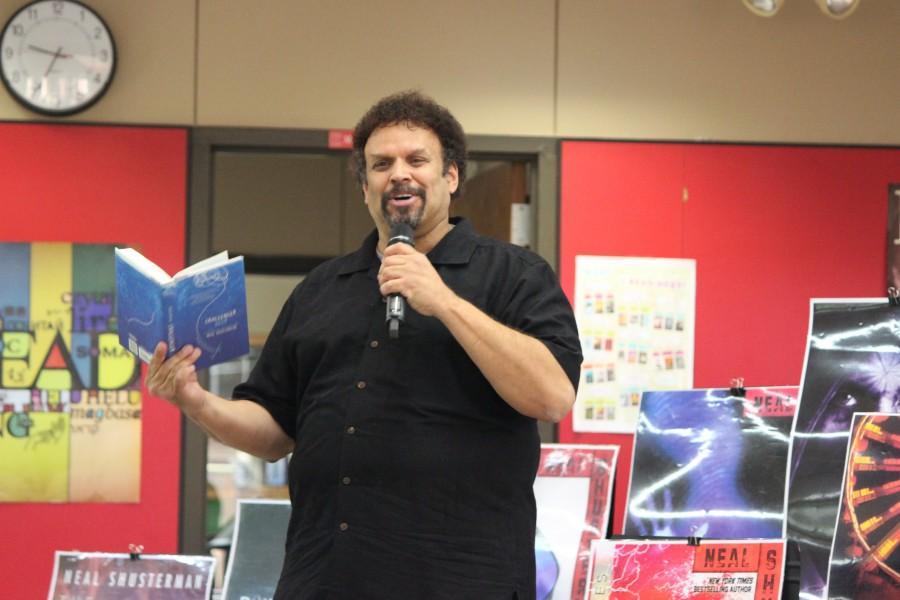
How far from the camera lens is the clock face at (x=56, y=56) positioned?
180 inches

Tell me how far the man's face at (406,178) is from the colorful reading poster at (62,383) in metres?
2.77

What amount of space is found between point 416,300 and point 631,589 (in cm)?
121

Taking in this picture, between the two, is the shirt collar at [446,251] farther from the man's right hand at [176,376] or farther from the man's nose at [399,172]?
the man's right hand at [176,376]

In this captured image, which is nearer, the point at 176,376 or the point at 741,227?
the point at 176,376

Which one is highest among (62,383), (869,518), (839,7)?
(839,7)

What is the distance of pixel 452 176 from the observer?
7.12 ft

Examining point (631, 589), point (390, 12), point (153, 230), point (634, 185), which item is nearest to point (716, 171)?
point (634, 185)

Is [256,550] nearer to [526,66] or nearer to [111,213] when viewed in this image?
[111,213]

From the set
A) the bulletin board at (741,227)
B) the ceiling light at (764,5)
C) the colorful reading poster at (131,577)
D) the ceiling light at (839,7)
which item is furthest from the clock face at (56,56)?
the ceiling light at (839,7)

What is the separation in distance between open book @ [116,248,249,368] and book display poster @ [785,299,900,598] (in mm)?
1467

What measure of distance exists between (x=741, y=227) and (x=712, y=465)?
1950mm

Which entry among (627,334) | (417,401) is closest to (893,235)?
(627,334)

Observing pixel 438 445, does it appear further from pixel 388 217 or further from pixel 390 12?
pixel 390 12

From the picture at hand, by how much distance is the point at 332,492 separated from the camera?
1966mm
